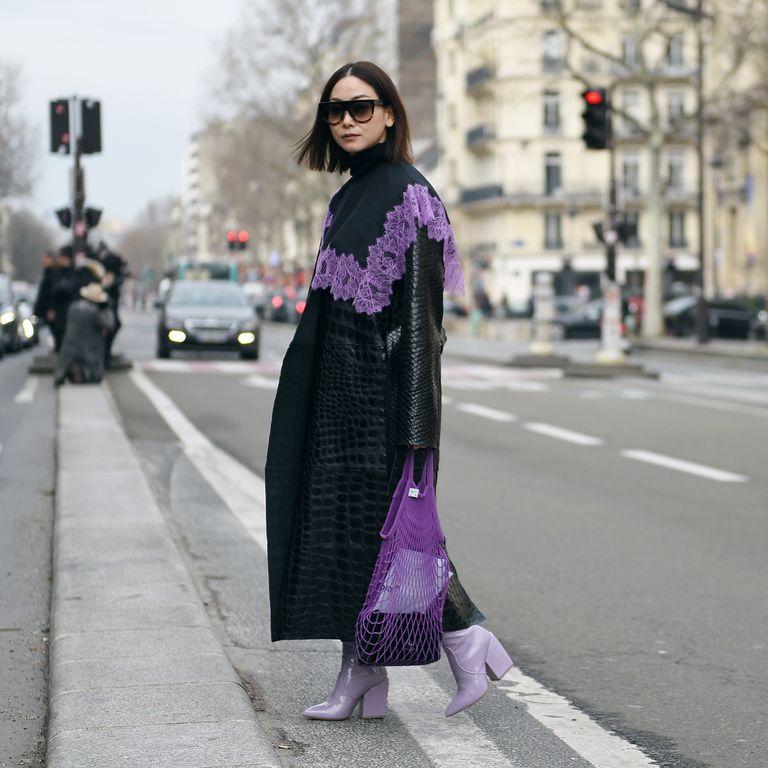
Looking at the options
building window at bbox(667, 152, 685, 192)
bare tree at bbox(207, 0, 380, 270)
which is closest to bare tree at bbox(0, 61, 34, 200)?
bare tree at bbox(207, 0, 380, 270)

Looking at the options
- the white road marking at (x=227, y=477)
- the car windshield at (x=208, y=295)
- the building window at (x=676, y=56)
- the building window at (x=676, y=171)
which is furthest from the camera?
the building window at (x=676, y=171)

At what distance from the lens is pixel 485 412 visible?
58.6 feet

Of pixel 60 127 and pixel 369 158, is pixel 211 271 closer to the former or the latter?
pixel 60 127

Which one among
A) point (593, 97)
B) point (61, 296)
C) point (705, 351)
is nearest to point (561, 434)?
point (61, 296)

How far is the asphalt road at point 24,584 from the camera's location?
183 inches

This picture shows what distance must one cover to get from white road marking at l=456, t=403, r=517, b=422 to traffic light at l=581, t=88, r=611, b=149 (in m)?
8.89

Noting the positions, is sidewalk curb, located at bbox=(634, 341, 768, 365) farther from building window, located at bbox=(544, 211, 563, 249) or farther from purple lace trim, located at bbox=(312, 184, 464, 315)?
building window, located at bbox=(544, 211, 563, 249)

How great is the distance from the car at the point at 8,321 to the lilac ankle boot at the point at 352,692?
2703cm

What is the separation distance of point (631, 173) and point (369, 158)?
80647mm

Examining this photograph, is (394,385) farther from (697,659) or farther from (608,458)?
(608,458)

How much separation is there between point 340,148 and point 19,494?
5.59 metres

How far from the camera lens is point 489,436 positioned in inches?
588

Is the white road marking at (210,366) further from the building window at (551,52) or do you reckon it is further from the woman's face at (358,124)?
the building window at (551,52)

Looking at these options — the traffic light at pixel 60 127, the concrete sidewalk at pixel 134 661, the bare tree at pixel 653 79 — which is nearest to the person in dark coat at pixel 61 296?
the traffic light at pixel 60 127
